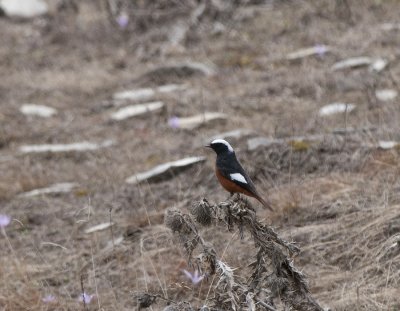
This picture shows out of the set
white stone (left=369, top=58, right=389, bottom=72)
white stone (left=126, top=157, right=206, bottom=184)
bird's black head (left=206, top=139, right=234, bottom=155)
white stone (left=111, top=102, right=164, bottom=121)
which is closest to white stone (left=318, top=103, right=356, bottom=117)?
white stone (left=369, top=58, right=389, bottom=72)

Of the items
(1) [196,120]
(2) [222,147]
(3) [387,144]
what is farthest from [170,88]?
(2) [222,147]

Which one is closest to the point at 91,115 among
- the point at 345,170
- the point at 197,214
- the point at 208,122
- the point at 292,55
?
the point at 208,122

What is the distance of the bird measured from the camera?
409 centimetres

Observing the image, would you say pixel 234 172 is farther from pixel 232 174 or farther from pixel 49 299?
pixel 49 299

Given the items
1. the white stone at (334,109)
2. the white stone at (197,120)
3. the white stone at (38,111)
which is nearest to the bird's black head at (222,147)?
the white stone at (334,109)

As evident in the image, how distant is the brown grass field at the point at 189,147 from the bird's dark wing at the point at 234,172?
0.50m

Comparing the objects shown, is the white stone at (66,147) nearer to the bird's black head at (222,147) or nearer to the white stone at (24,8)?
the bird's black head at (222,147)

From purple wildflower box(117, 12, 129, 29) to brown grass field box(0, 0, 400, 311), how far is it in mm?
78

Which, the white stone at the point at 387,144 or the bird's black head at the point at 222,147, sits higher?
the bird's black head at the point at 222,147

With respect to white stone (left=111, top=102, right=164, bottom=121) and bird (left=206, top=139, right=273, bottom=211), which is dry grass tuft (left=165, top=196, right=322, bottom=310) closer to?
bird (left=206, top=139, right=273, bottom=211)

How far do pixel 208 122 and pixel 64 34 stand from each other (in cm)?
499

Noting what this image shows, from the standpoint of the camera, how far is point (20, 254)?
5.27m

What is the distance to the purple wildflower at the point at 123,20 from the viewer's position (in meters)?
11.4

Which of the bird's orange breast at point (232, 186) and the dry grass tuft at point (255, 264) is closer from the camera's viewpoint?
the dry grass tuft at point (255, 264)
